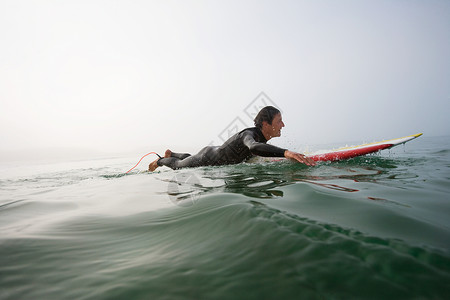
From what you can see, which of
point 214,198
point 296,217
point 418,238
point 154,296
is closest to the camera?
point 154,296

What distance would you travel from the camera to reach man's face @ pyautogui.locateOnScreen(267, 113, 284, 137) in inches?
176

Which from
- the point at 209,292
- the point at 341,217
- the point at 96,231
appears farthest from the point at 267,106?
the point at 209,292

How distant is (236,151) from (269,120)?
987mm

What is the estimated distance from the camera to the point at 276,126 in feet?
14.9

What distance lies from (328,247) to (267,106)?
13.0ft

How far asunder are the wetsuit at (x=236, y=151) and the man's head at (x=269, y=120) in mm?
227

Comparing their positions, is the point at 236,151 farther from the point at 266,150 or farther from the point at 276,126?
the point at 266,150

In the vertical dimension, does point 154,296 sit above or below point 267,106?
below

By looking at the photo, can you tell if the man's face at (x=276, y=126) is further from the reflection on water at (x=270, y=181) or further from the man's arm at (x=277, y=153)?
the man's arm at (x=277, y=153)

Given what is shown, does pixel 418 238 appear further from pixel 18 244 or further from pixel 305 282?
pixel 18 244

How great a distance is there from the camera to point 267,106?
4.49m

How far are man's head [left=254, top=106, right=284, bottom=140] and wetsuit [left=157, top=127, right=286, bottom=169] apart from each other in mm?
227

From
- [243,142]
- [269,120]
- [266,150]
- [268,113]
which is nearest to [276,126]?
[269,120]

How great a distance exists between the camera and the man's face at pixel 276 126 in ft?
14.7
